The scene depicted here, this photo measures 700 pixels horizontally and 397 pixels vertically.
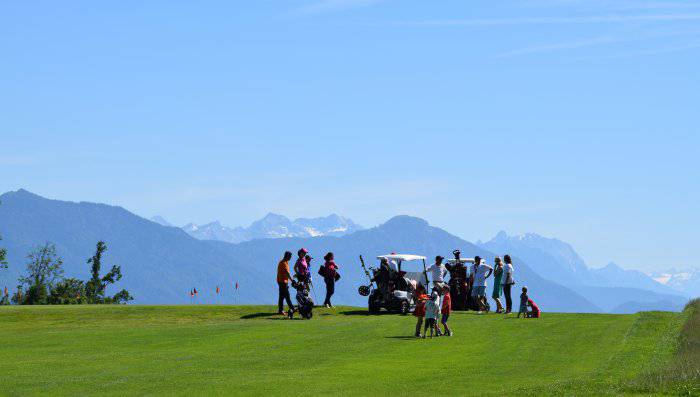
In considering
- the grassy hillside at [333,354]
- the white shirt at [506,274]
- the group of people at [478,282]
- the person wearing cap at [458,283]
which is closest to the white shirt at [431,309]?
the grassy hillside at [333,354]

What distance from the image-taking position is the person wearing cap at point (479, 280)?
154 feet

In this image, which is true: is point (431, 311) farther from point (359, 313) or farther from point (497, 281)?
point (497, 281)

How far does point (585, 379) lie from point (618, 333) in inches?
490

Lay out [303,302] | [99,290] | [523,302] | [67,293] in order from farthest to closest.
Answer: [99,290], [67,293], [523,302], [303,302]

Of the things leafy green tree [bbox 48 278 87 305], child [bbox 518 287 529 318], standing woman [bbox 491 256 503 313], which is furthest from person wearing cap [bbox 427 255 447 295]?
leafy green tree [bbox 48 278 87 305]

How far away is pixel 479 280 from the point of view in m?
47.2

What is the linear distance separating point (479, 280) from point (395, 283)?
4.17 meters

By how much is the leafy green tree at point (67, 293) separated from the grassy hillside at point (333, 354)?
51.0 m

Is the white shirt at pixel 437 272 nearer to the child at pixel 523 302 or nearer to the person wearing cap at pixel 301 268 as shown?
the child at pixel 523 302

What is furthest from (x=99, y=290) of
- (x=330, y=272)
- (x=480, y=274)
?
(x=480, y=274)

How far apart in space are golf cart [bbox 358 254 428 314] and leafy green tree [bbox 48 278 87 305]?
53.3m

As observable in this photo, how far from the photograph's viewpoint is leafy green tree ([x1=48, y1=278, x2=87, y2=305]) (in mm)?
95162

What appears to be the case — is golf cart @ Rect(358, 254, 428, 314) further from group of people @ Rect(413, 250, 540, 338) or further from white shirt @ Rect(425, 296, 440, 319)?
white shirt @ Rect(425, 296, 440, 319)

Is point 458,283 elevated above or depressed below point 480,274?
below
